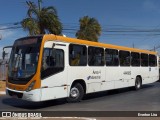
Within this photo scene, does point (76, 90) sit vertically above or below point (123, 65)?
below

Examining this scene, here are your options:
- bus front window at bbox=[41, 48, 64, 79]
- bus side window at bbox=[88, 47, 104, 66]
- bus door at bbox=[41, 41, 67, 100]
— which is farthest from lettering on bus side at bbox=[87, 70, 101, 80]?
bus front window at bbox=[41, 48, 64, 79]

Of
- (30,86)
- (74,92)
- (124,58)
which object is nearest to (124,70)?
(124,58)

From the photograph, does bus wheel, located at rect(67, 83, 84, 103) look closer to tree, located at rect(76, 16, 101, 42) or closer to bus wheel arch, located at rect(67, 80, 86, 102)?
bus wheel arch, located at rect(67, 80, 86, 102)

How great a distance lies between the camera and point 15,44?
566 inches

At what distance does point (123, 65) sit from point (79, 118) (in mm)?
8680

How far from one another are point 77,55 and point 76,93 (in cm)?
174

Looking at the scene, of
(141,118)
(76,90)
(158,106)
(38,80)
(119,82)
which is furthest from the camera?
(119,82)

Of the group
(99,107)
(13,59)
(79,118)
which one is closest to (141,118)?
(79,118)

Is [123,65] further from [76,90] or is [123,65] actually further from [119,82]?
[76,90]

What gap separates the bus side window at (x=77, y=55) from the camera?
1468 centimetres

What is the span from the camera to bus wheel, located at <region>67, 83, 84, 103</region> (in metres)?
14.9

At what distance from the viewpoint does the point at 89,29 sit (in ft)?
143

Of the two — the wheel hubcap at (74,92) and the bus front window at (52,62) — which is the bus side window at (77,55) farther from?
the wheel hubcap at (74,92)

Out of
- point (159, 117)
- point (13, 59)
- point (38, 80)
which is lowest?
point (159, 117)
